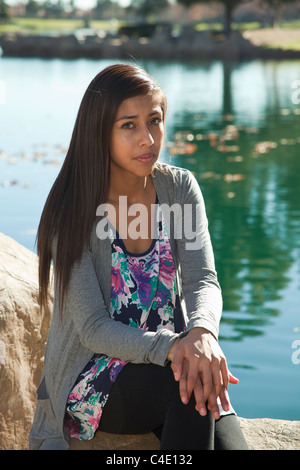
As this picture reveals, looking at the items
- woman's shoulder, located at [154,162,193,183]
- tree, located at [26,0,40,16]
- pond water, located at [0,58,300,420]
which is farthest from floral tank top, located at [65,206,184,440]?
tree, located at [26,0,40,16]

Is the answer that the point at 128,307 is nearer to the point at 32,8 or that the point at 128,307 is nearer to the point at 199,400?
the point at 199,400

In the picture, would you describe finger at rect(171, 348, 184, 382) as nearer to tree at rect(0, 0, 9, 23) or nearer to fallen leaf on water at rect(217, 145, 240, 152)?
fallen leaf on water at rect(217, 145, 240, 152)

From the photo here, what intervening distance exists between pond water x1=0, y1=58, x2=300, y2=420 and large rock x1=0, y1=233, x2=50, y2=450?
38.5 inches

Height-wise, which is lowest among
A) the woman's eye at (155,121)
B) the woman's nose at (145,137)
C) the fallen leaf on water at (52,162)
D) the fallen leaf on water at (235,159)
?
the woman's nose at (145,137)

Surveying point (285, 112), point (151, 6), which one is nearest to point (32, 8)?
point (151, 6)

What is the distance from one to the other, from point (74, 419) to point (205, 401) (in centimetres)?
44

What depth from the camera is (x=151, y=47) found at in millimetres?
32938

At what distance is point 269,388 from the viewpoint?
3.48m

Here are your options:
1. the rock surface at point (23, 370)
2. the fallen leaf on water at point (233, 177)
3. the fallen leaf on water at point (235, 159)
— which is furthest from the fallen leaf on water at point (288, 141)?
the rock surface at point (23, 370)

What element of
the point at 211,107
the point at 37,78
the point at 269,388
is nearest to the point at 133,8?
the point at 37,78

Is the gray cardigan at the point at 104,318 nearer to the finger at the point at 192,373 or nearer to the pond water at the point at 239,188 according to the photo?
the finger at the point at 192,373

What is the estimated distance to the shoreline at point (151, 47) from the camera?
102 feet

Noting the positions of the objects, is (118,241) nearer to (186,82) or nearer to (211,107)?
(211,107)

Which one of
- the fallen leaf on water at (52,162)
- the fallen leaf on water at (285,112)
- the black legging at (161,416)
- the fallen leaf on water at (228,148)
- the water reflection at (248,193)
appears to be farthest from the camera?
the fallen leaf on water at (285,112)
